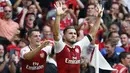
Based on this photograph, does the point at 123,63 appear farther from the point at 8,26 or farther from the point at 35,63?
the point at 8,26

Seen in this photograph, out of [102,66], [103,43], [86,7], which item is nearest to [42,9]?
[86,7]

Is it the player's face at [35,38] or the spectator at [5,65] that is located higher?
the player's face at [35,38]

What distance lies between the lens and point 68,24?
18.3m

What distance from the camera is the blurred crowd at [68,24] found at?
1581 centimetres

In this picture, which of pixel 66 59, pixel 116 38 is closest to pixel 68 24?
pixel 116 38

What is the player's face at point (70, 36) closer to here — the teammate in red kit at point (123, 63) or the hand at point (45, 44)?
the hand at point (45, 44)

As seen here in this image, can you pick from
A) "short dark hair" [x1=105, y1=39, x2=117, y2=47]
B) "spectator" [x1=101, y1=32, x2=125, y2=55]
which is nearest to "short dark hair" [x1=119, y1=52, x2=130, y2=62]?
"short dark hair" [x1=105, y1=39, x2=117, y2=47]

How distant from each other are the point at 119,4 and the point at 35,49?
6.74 m

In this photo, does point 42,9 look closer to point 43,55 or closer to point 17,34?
point 17,34

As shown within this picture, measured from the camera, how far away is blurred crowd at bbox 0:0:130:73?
15814 mm

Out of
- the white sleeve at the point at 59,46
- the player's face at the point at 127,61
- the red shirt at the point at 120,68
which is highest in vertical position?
the white sleeve at the point at 59,46

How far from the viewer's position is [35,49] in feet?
45.8

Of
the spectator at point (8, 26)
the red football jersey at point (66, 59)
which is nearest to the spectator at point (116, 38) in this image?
the spectator at point (8, 26)

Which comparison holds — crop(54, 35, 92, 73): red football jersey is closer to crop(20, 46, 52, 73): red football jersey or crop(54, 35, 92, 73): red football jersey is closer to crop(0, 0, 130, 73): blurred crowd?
crop(20, 46, 52, 73): red football jersey
